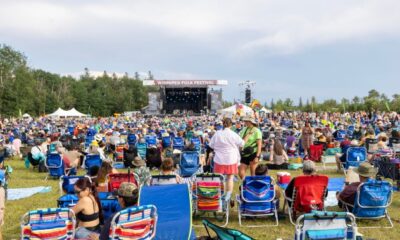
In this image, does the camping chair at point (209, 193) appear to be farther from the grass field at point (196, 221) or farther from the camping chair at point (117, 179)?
the camping chair at point (117, 179)

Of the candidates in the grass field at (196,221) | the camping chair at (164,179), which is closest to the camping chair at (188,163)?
the grass field at (196,221)

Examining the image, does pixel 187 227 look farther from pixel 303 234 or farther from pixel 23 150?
pixel 23 150

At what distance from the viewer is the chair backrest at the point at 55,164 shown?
412 inches

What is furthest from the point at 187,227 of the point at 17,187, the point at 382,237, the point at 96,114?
the point at 96,114

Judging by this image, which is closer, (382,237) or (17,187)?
(382,237)

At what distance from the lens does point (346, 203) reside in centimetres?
619

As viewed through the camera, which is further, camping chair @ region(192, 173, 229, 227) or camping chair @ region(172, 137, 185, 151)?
camping chair @ region(172, 137, 185, 151)

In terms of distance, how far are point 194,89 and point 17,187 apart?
4034cm

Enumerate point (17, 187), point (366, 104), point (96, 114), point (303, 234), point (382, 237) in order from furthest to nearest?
1. point (96, 114)
2. point (366, 104)
3. point (17, 187)
4. point (382, 237)
5. point (303, 234)

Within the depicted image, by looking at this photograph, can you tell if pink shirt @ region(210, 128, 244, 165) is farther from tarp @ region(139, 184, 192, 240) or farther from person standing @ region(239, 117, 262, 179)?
tarp @ region(139, 184, 192, 240)

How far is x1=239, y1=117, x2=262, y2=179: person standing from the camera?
25.8 feet

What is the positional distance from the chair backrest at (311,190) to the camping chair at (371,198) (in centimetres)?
48

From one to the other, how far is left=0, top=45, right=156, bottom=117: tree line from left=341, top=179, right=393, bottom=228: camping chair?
52.4 meters

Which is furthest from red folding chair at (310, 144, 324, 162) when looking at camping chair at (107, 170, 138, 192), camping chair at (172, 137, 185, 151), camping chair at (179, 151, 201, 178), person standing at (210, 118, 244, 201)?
camping chair at (107, 170, 138, 192)
